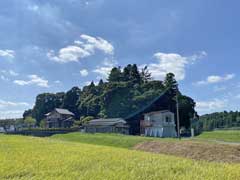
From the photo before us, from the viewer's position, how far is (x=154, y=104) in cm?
5159

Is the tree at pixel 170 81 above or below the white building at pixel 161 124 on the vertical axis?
above

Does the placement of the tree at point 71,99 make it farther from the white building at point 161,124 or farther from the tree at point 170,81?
the white building at point 161,124

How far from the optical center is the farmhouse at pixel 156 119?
4506 cm

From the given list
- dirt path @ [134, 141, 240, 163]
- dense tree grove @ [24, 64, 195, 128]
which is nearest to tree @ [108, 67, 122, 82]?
dense tree grove @ [24, 64, 195, 128]

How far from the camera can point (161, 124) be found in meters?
44.9

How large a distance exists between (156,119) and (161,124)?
1.13m

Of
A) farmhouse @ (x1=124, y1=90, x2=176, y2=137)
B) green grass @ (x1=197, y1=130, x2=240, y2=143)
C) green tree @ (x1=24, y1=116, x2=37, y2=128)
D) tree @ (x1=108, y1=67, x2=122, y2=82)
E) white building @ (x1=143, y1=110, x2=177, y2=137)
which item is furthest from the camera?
green tree @ (x1=24, y1=116, x2=37, y2=128)

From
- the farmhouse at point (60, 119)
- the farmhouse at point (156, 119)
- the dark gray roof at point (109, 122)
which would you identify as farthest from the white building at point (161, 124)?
the farmhouse at point (60, 119)

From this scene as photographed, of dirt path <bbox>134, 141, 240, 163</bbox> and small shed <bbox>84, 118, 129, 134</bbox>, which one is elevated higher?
small shed <bbox>84, 118, 129, 134</bbox>

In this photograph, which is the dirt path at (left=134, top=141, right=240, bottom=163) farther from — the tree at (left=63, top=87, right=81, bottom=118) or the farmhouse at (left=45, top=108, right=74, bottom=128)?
the tree at (left=63, top=87, right=81, bottom=118)

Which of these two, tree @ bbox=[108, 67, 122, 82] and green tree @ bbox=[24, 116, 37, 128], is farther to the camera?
green tree @ bbox=[24, 116, 37, 128]

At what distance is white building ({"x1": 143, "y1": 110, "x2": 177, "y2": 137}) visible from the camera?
44.8 m

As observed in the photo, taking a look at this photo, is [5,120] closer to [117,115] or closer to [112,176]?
[117,115]

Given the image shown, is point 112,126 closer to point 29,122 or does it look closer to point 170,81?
point 170,81
